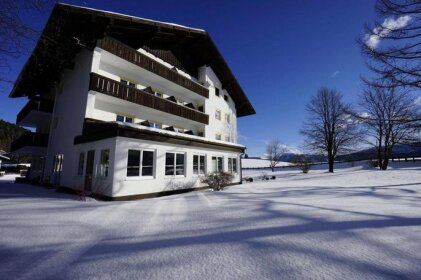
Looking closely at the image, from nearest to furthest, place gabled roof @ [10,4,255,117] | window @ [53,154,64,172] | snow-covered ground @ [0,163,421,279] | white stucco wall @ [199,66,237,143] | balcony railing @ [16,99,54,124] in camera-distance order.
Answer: snow-covered ground @ [0,163,421,279], gabled roof @ [10,4,255,117], window @ [53,154,64,172], balcony railing @ [16,99,54,124], white stucco wall @ [199,66,237,143]

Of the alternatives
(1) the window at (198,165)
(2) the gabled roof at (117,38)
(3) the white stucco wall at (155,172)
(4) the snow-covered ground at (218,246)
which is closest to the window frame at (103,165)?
(3) the white stucco wall at (155,172)

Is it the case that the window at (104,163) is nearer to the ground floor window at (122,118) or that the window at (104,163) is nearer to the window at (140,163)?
the window at (140,163)

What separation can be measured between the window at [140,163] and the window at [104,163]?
117 cm

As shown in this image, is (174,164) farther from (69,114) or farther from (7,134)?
(7,134)

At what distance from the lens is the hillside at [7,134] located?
55.2 meters

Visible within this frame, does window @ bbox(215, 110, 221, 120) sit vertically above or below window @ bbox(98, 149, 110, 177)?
above

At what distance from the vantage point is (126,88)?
1391 centimetres

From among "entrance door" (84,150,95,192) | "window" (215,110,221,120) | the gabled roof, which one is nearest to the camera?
the gabled roof

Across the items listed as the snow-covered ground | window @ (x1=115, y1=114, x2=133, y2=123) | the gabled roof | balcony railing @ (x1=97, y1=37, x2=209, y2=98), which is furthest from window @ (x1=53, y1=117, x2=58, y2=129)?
the snow-covered ground

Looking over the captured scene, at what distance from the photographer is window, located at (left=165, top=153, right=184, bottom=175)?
12688 mm

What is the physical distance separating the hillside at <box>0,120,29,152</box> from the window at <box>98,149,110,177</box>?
60.8 m

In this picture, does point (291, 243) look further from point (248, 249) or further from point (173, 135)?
point (173, 135)

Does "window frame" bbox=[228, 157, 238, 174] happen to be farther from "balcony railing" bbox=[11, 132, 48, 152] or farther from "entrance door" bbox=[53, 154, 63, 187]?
"balcony railing" bbox=[11, 132, 48, 152]

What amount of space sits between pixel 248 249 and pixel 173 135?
1006 centimetres
